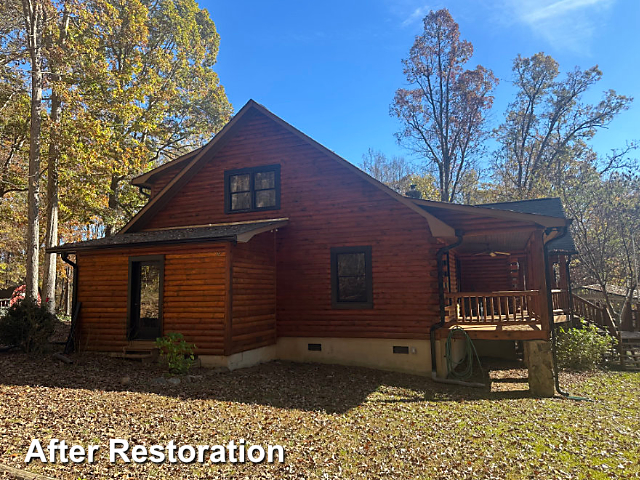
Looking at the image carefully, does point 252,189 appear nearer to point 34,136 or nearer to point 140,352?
point 140,352

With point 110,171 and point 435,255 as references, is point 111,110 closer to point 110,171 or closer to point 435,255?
point 110,171

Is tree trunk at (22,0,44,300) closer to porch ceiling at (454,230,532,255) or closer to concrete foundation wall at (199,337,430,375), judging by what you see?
concrete foundation wall at (199,337,430,375)

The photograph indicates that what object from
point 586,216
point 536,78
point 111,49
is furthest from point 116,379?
point 536,78

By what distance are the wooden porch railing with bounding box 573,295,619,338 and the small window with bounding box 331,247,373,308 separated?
10.1m

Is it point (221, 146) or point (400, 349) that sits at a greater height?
point (221, 146)

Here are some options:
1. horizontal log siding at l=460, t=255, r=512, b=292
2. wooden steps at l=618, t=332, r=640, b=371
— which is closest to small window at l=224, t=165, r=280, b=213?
horizontal log siding at l=460, t=255, r=512, b=292

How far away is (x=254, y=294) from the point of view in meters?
11.5

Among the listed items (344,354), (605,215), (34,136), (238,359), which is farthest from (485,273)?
(34,136)

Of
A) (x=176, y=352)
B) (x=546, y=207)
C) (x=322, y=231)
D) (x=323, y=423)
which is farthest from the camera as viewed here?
(x=546, y=207)

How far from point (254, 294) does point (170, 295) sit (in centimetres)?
213

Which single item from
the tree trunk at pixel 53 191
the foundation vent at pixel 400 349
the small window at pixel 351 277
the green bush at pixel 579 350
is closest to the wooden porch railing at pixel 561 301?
the green bush at pixel 579 350

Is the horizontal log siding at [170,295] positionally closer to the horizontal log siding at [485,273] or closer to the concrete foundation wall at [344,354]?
the concrete foundation wall at [344,354]

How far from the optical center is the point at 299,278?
40.9ft

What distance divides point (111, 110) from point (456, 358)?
657 inches
